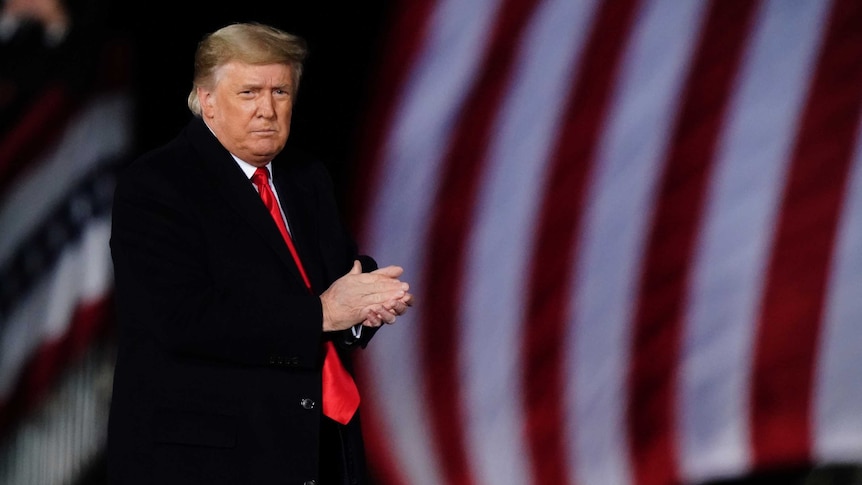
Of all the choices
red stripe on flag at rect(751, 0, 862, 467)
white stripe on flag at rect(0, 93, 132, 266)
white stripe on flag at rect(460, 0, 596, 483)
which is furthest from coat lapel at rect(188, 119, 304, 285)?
red stripe on flag at rect(751, 0, 862, 467)

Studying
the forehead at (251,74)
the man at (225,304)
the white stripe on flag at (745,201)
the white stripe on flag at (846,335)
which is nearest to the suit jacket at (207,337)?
the man at (225,304)

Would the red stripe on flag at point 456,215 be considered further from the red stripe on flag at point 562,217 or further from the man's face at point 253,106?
the man's face at point 253,106

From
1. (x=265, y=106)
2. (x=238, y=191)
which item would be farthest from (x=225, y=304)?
(x=265, y=106)

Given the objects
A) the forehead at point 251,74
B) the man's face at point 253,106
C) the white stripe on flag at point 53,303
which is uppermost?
the forehead at point 251,74

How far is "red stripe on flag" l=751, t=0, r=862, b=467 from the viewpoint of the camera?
2846mm

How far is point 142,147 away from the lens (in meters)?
2.78

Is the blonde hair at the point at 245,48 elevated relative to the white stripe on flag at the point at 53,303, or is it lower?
elevated

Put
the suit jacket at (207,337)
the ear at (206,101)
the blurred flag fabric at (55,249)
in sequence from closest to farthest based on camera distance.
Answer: the suit jacket at (207,337) → the ear at (206,101) → the blurred flag fabric at (55,249)

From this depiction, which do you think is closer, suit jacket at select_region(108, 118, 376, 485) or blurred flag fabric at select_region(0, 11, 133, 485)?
suit jacket at select_region(108, 118, 376, 485)

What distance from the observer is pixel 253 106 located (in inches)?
66.9

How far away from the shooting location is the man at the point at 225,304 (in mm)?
1625

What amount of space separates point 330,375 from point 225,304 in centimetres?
20

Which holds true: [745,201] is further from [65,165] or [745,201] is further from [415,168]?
[65,165]

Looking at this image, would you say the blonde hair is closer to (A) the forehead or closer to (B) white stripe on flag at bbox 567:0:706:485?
(A) the forehead
